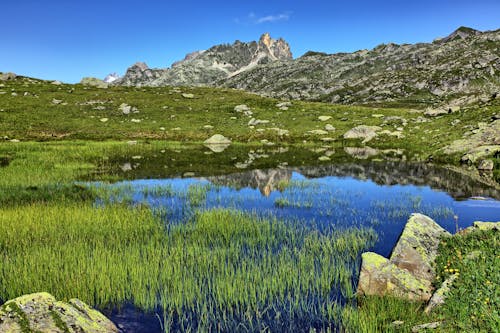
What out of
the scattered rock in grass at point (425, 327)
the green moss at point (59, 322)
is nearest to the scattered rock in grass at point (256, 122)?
the scattered rock in grass at point (425, 327)

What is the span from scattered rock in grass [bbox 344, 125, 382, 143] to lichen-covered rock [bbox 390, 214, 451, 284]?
46229 millimetres

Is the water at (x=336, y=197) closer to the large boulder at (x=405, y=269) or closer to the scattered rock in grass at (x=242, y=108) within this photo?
the large boulder at (x=405, y=269)

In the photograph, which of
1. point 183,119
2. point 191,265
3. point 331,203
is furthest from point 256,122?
point 191,265

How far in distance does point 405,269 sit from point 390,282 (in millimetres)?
876

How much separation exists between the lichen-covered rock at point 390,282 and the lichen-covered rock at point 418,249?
0.44 metres

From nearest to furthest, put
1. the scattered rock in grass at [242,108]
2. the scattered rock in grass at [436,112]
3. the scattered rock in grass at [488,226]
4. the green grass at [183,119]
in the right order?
1. the scattered rock in grass at [488,226]
2. the green grass at [183,119]
3. the scattered rock in grass at [436,112]
4. the scattered rock in grass at [242,108]

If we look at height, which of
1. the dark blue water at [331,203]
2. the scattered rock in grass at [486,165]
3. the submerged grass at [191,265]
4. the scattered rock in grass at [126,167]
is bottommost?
the submerged grass at [191,265]

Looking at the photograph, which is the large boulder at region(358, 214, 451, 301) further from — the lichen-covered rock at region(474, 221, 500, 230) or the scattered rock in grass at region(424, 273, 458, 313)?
the lichen-covered rock at region(474, 221, 500, 230)

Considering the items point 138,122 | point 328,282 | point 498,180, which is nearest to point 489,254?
point 328,282

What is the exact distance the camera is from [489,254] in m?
10.5

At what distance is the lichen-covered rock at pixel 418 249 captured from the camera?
11031 mm

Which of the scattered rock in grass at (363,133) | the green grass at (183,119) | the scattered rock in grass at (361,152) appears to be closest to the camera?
the scattered rock in grass at (361,152)

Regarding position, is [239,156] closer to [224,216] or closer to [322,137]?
[322,137]

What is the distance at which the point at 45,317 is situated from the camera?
761 cm
